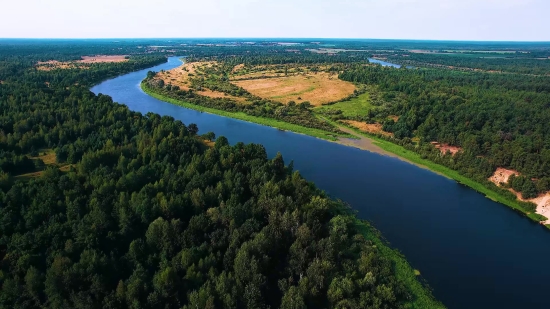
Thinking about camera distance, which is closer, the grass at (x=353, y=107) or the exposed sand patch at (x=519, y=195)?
the exposed sand patch at (x=519, y=195)

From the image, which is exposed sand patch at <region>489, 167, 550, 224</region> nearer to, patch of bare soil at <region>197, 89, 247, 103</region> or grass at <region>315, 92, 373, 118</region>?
grass at <region>315, 92, 373, 118</region>

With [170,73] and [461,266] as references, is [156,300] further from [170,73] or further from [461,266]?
[170,73]

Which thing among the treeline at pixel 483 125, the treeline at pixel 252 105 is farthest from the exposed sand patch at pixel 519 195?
the treeline at pixel 252 105

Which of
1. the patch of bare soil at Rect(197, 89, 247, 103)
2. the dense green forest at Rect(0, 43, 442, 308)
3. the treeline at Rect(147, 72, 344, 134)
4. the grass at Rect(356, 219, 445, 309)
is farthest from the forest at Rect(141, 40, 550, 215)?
the dense green forest at Rect(0, 43, 442, 308)

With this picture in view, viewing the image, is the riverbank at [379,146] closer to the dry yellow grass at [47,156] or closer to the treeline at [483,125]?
the treeline at [483,125]

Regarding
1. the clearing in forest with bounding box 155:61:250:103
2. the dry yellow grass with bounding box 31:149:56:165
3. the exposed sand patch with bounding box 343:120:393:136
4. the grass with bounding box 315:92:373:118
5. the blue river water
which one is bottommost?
the blue river water

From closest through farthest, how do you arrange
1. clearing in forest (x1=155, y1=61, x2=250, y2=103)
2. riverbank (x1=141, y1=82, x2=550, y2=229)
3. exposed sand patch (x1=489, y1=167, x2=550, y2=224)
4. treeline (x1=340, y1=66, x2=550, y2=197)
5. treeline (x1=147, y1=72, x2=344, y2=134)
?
exposed sand patch (x1=489, y1=167, x2=550, y2=224) < riverbank (x1=141, y1=82, x2=550, y2=229) < treeline (x1=340, y1=66, x2=550, y2=197) < treeline (x1=147, y1=72, x2=344, y2=134) < clearing in forest (x1=155, y1=61, x2=250, y2=103)
